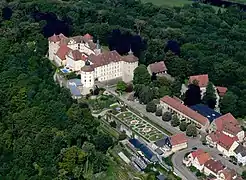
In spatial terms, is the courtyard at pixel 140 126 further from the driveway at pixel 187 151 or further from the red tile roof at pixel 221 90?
the red tile roof at pixel 221 90

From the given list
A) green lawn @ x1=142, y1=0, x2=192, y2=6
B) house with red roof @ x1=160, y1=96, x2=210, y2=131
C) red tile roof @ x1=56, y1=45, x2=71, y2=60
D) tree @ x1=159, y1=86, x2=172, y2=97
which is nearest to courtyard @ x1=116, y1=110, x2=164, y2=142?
house with red roof @ x1=160, y1=96, x2=210, y2=131

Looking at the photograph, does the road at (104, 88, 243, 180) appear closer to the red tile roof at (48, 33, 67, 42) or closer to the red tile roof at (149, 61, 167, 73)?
the red tile roof at (149, 61, 167, 73)

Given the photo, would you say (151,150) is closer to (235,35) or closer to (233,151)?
(233,151)

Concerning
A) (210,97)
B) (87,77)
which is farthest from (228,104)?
(87,77)

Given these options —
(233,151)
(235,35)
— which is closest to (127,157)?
(233,151)

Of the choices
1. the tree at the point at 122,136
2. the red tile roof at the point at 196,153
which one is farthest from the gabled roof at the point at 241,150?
the tree at the point at 122,136

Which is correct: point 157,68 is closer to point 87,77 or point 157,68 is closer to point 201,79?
point 201,79
